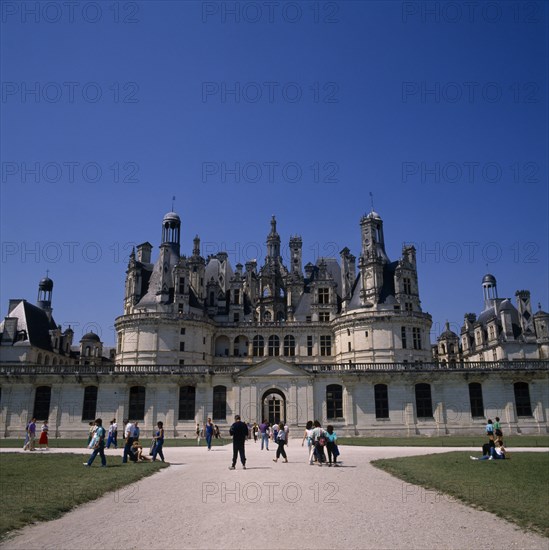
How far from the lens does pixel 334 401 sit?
4566 centimetres

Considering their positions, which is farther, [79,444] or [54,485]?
[79,444]

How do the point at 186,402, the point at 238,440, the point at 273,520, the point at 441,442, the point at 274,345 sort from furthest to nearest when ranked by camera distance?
the point at 274,345 < the point at 186,402 < the point at 441,442 < the point at 238,440 < the point at 273,520

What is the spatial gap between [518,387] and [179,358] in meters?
35.4

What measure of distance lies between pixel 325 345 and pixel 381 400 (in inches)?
708

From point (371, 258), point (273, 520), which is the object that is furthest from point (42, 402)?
point (273, 520)

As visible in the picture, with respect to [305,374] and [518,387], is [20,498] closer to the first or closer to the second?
[305,374]

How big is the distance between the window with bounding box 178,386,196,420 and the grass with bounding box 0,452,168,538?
76.2 ft

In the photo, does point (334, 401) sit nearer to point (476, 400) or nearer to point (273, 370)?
point (273, 370)

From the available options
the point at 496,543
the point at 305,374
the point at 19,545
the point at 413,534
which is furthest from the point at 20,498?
the point at 305,374

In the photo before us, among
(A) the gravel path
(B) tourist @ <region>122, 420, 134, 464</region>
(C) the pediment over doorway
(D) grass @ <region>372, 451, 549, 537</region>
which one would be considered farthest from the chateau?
(A) the gravel path

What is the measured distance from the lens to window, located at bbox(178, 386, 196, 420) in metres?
45.4

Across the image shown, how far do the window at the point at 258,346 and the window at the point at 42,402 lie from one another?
1010 inches

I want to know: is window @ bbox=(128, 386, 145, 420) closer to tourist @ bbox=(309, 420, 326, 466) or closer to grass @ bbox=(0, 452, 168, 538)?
grass @ bbox=(0, 452, 168, 538)

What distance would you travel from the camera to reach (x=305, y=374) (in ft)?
149
